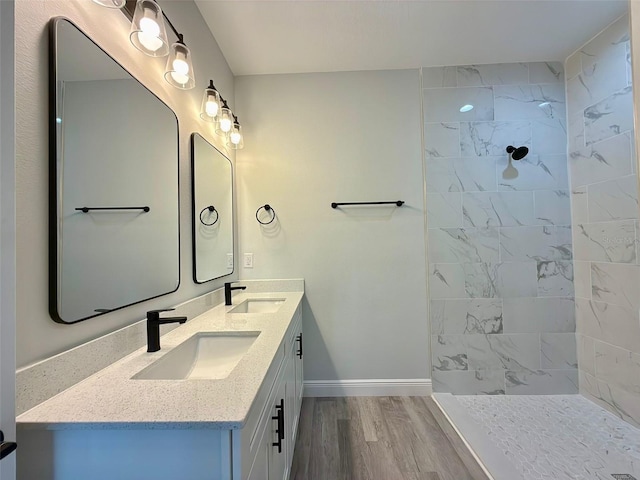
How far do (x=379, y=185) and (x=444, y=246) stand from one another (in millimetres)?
740

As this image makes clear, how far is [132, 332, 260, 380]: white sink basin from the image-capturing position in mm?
1140

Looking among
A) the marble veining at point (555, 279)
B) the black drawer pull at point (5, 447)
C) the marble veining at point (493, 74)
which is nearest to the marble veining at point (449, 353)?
the marble veining at point (555, 279)

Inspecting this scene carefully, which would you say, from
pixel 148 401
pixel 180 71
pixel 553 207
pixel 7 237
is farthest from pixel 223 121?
pixel 553 207

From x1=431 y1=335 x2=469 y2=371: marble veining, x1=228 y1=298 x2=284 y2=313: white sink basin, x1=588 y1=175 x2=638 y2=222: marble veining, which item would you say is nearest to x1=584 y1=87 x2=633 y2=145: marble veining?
x1=588 y1=175 x2=638 y2=222: marble veining

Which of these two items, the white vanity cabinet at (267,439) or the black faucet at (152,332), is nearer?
the white vanity cabinet at (267,439)

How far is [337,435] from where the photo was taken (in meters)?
1.82

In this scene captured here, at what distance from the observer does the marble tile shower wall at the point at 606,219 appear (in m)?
1.85

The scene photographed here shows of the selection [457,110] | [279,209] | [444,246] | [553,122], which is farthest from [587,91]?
[279,209]

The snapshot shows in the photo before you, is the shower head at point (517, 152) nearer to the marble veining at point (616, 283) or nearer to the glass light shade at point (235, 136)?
the marble veining at point (616, 283)

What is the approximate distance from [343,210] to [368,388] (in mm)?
1487

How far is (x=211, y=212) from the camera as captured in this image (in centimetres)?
183

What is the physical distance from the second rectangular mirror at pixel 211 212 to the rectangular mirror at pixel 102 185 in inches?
10.9

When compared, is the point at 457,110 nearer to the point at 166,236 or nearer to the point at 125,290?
the point at 166,236

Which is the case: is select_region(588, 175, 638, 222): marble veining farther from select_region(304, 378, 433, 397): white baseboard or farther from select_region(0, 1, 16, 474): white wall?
select_region(0, 1, 16, 474): white wall
